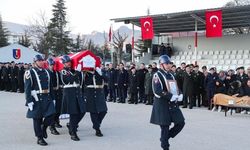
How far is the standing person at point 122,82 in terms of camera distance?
16.6m

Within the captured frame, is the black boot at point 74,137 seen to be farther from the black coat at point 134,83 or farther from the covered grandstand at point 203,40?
the covered grandstand at point 203,40

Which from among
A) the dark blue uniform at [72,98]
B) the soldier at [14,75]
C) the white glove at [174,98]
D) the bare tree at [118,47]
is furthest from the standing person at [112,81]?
the bare tree at [118,47]

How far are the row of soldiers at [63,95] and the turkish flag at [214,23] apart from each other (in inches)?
448

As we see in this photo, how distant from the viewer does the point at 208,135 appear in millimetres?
8695

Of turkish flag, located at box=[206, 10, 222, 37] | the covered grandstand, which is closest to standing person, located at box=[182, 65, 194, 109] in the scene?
turkish flag, located at box=[206, 10, 222, 37]

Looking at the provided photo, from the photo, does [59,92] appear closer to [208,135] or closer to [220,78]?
[208,135]

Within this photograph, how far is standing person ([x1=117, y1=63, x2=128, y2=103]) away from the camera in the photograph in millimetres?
16594

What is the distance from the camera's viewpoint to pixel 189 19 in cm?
2323

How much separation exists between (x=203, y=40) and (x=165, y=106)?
864 inches

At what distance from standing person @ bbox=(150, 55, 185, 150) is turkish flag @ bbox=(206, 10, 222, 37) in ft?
41.4

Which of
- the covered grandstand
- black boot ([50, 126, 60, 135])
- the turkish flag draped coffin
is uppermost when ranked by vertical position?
the covered grandstand

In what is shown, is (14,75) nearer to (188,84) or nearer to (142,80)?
(142,80)

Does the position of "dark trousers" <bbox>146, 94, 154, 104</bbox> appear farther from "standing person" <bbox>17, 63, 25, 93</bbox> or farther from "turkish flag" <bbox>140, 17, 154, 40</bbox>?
"standing person" <bbox>17, 63, 25, 93</bbox>

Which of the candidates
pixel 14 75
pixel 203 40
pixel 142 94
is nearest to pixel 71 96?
pixel 142 94
